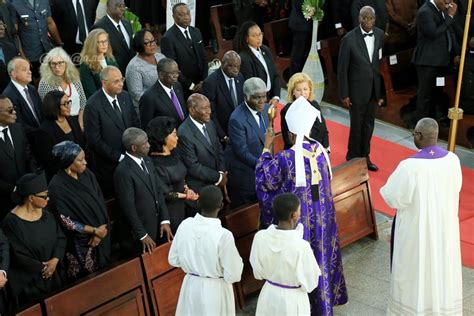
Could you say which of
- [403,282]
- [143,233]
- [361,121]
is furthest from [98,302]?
[361,121]

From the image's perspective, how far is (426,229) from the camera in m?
5.92

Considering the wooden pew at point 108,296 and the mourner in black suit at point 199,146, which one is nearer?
the wooden pew at point 108,296

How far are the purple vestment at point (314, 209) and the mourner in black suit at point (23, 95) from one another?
2124mm

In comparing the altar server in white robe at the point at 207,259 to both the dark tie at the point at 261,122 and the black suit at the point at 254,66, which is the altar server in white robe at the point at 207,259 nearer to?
the dark tie at the point at 261,122

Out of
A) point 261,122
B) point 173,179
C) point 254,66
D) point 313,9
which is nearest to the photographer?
point 173,179

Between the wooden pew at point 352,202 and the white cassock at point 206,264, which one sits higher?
the white cassock at point 206,264

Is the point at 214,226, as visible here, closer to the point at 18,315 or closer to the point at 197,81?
the point at 18,315

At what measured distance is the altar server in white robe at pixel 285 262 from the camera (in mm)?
4996

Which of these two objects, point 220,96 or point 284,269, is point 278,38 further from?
point 284,269

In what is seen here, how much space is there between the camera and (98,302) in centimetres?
565

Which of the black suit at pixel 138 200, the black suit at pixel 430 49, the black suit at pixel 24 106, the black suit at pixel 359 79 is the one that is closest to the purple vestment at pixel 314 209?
the black suit at pixel 138 200

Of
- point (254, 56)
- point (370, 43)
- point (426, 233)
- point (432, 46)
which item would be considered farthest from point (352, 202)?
point (432, 46)

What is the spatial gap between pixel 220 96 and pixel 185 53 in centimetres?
98

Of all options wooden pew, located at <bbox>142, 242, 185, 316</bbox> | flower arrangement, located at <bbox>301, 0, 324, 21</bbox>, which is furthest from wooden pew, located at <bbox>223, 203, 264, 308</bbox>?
flower arrangement, located at <bbox>301, 0, 324, 21</bbox>
